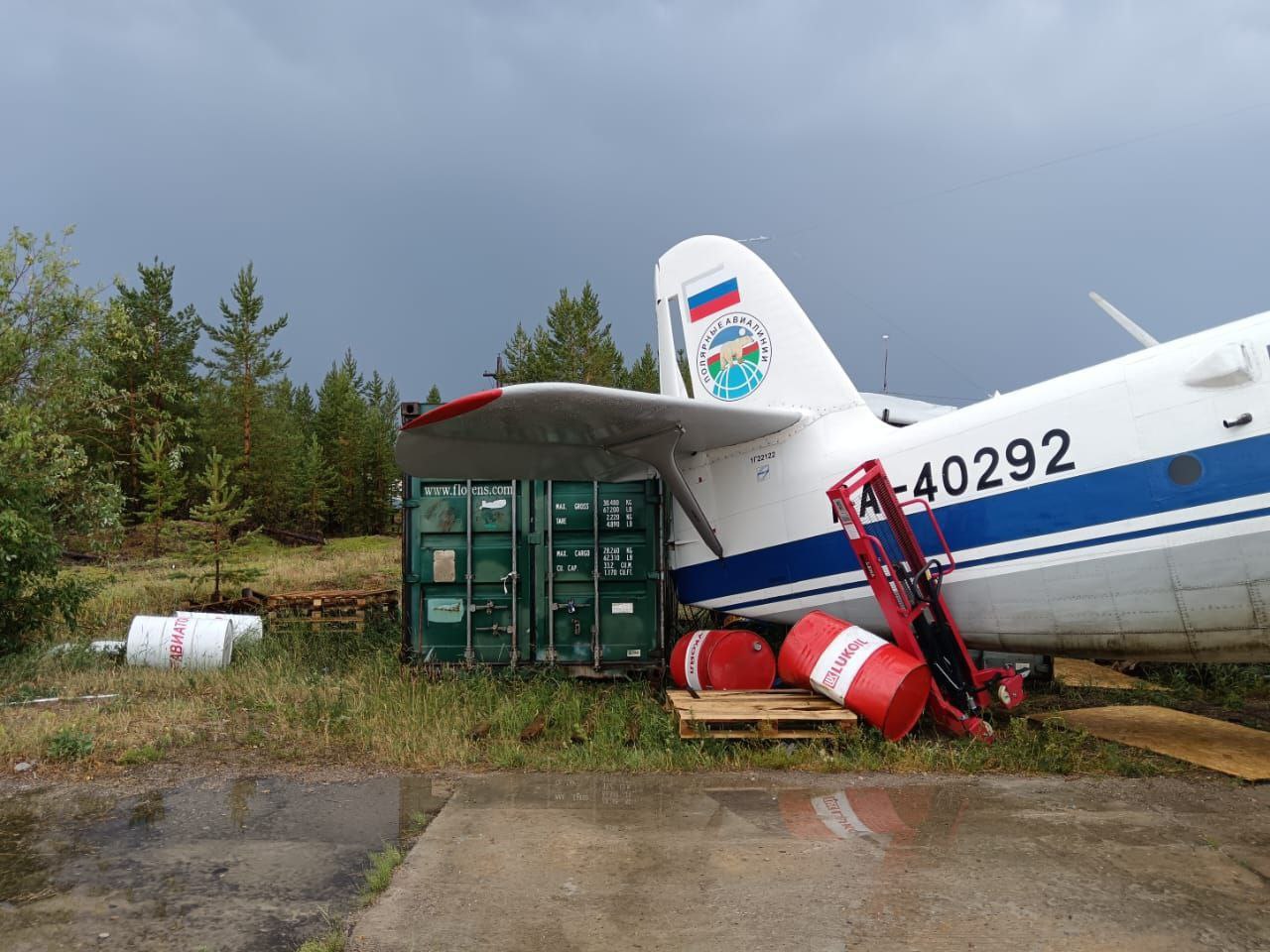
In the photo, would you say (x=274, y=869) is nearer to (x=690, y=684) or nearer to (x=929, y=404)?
(x=690, y=684)

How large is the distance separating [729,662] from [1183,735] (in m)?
3.74

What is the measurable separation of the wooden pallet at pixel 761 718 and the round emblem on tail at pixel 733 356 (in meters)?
3.35

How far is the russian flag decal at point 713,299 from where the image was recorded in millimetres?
9105

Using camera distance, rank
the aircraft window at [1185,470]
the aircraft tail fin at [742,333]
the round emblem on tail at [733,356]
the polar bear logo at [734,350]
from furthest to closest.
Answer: the polar bear logo at [734,350] → the round emblem on tail at [733,356] → the aircraft tail fin at [742,333] → the aircraft window at [1185,470]

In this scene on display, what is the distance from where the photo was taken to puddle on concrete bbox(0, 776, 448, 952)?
11.8 feet

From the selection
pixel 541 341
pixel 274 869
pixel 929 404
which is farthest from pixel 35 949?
pixel 541 341

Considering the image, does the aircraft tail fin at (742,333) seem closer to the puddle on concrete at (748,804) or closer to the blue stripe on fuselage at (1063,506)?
the blue stripe on fuselage at (1063,506)

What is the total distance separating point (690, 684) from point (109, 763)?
15.3ft

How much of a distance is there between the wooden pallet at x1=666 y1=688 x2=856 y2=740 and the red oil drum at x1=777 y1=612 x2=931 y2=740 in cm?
16

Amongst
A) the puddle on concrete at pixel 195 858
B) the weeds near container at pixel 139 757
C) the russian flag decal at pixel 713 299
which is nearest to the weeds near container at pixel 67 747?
the weeds near container at pixel 139 757

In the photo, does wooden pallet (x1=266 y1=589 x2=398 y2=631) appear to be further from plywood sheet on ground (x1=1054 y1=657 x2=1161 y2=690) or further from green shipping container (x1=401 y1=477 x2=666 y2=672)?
plywood sheet on ground (x1=1054 y1=657 x2=1161 y2=690)

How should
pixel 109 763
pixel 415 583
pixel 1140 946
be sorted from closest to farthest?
pixel 1140 946, pixel 109 763, pixel 415 583

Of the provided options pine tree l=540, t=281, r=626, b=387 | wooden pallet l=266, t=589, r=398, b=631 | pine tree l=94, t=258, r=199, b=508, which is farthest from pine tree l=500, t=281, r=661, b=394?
wooden pallet l=266, t=589, r=398, b=631

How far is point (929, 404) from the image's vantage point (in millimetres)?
11977
